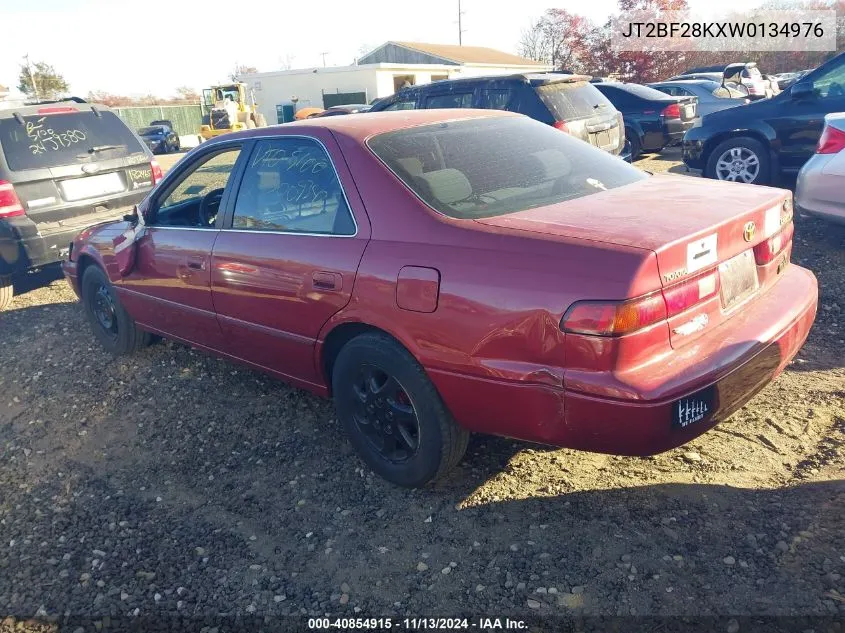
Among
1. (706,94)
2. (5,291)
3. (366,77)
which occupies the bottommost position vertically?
(5,291)

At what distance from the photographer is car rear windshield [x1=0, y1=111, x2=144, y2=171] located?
6.22 meters

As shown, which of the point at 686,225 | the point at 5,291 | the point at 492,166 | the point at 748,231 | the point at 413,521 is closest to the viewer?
the point at 686,225

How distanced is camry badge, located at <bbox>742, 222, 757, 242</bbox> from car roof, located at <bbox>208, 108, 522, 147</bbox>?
5.00 ft

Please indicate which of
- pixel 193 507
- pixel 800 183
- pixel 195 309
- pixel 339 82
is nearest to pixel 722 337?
pixel 193 507

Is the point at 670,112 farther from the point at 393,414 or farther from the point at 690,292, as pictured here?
the point at 393,414

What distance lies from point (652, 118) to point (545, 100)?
382 centimetres

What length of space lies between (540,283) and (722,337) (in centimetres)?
77

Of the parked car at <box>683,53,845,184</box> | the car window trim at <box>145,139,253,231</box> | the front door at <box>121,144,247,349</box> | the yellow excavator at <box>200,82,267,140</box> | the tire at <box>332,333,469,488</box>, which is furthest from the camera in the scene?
the yellow excavator at <box>200,82,267,140</box>

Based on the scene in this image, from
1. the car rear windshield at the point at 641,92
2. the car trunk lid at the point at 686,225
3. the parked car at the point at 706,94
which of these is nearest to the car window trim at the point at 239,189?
the car trunk lid at the point at 686,225

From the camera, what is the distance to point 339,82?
123 ft

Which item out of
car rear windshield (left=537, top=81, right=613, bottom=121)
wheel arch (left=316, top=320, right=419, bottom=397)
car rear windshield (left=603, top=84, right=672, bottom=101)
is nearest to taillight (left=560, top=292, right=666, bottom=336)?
wheel arch (left=316, top=320, right=419, bottom=397)

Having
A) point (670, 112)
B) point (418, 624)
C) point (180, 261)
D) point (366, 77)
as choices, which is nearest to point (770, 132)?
point (670, 112)

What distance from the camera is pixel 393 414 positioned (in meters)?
3.01

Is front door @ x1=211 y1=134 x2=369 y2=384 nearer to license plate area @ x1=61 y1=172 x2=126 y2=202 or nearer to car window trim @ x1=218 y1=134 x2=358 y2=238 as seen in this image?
car window trim @ x1=218 y1=134 x2=358 y2=238
